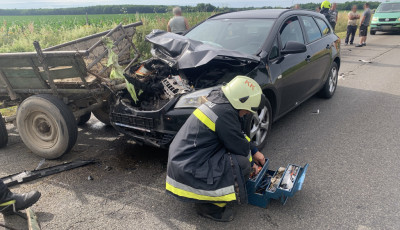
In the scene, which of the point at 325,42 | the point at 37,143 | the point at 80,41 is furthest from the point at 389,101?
the point at 37,143

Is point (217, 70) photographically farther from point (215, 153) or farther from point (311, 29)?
point (311, 29)

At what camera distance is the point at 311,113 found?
5.71 metres

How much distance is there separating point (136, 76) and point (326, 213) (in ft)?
8.96

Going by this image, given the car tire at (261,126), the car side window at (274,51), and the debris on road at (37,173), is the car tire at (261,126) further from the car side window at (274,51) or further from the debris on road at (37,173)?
the debris on road at (37,173)

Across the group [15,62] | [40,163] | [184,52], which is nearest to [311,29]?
[184,52]

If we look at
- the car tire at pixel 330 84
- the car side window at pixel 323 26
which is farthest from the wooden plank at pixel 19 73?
the car tire at pixel 330 84

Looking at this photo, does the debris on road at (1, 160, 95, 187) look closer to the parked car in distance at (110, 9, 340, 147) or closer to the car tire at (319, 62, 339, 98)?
→ the parked car in distance at (110, 9, 340, 147)

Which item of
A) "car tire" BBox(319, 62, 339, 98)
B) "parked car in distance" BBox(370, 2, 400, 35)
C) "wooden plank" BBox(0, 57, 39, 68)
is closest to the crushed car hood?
"wooden plank" BBox(0, 57, 39, 68)

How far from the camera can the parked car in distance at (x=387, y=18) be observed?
54.9ft

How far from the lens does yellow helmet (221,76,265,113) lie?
2705 mm

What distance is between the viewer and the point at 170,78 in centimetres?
390

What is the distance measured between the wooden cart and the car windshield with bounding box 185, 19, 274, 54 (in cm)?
134

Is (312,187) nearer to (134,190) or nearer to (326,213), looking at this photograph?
(326,213)

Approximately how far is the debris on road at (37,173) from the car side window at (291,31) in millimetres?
3303
